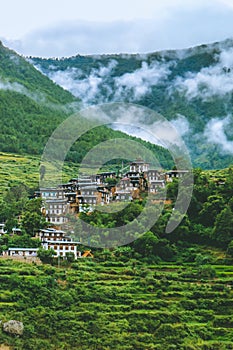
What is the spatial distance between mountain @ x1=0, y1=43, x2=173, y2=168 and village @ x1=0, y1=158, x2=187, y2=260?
78.9 feet

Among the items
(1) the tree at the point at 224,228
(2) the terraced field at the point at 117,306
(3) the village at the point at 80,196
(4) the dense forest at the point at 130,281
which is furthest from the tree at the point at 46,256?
(1) the tree at the point at 224,228

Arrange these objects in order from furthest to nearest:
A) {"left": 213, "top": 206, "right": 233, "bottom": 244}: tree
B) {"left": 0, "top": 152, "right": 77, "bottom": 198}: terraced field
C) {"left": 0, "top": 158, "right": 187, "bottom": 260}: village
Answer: {"left": 0, "top": 152, "right": 77, "bottom": 198}: terraced field, {"left": 213, "top": 206, "right": 233, "bottom": 244}: tree, {"left": 0, "top": 158, "right": 187, "bottom": 260}: village

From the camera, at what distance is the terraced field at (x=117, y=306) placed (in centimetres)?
2664

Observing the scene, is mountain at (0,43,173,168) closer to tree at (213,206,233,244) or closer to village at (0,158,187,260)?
village at (0,158,187,260)

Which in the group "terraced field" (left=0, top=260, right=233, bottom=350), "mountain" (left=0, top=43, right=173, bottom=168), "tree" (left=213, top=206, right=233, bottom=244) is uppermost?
"mountain" (left=0, top=43, right=173, bottom=168)

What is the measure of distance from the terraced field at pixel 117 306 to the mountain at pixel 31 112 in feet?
131

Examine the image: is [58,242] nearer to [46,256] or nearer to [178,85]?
[46,256]

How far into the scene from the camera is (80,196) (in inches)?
1666

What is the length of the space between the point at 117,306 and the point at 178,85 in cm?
8989

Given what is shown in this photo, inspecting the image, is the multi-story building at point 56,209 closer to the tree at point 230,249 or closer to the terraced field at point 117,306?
the terraced field at point 117,306

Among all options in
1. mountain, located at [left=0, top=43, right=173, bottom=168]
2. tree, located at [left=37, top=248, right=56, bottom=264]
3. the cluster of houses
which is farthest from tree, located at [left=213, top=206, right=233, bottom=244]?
mountain, located at [left=0, top=43, right=173, bottom=168]

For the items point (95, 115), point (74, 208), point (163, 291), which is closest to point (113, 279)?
point (163, 291)

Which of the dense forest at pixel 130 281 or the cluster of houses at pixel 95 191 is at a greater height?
the cluster of houses at pixel 95 191

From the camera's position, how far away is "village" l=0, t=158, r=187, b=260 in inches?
1353
